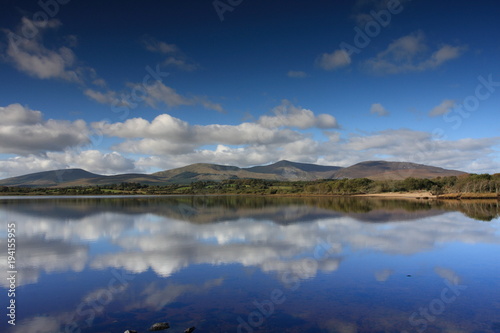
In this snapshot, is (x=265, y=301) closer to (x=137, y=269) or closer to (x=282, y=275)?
(x=282, y=275)

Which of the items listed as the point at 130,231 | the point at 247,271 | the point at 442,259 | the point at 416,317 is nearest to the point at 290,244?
the point at 247,271

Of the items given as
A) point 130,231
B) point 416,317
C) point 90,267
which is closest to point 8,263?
point 90,267

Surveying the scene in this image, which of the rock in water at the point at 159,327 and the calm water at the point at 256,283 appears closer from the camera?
the rock in water at the point at 159,327

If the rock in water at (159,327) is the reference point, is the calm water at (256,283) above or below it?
below

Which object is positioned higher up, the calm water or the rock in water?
the rock in water

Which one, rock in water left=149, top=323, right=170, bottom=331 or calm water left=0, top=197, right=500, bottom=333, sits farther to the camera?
calm water left=0, top=197, right=500, bottom=333

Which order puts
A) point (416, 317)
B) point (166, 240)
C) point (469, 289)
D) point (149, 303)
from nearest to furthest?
point (416, 317) < point (149, 303) < point (469, 289) < point (166, 240)

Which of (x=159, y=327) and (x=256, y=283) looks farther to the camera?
(x=256, y=283)

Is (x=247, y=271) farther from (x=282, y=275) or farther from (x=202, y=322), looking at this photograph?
(x=202, y=322)

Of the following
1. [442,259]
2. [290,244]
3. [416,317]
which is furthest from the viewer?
[290,244]

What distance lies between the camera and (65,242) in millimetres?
26484

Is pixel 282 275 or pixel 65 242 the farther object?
pixel 65 242

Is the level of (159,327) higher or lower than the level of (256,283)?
higher

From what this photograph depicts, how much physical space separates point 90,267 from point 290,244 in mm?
14318
